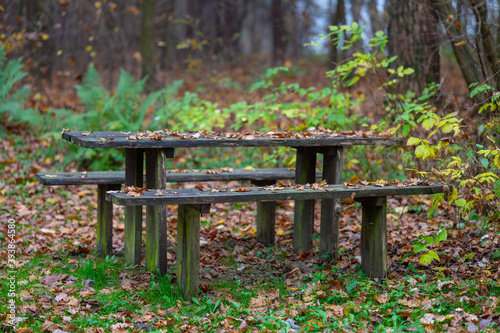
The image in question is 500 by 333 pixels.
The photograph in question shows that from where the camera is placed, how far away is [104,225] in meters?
5.08

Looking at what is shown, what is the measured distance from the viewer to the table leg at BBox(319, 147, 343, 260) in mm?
4875

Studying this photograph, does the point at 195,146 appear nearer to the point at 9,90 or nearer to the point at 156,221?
the point at 156,221

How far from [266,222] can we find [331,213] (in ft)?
2.71

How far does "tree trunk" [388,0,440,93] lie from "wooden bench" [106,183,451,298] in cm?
309

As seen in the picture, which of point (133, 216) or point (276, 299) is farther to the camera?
point (133, 216)

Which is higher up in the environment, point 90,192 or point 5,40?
point 5,40

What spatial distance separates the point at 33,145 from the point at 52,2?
776cm

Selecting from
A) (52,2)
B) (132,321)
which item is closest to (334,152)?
(132,321)

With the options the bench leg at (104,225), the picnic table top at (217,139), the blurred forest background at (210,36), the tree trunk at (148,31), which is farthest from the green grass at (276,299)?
the tree trunk at (148,31)

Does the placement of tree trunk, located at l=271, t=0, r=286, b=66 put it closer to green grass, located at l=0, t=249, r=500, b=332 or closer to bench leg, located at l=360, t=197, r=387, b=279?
bench leg, located at l=360, t=197, r=387, b=279

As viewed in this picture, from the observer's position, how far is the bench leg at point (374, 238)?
4.37 meters

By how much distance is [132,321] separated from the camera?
3621 mm

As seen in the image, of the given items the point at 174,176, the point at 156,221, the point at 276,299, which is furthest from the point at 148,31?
the point at 276,299

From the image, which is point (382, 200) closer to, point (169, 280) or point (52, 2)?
point (169, 280)
